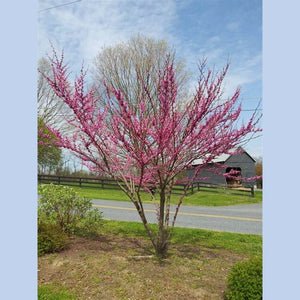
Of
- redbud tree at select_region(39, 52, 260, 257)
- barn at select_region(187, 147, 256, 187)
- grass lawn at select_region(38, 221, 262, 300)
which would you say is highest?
redbud tree at select_region(39, 52, 260, 257)

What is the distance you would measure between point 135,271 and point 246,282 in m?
0.92

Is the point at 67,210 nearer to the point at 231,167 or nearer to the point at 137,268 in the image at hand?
the point at 137,268

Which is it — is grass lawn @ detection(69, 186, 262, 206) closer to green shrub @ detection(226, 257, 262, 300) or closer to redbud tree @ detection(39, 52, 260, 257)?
redbud tree @ detection(39, 52, 260, 257)

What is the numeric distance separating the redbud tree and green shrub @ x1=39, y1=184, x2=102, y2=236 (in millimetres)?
855

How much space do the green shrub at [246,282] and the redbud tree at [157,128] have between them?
0.86m

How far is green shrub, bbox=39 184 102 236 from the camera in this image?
110 inches

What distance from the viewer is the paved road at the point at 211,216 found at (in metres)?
4.04

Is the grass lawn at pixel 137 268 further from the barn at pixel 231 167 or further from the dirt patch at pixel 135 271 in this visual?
the barn at pixel 231 167

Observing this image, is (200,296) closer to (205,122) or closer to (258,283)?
(258,283)

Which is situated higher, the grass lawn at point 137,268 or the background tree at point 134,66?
the background tree at point 134,66

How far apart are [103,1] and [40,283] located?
7.77 ft

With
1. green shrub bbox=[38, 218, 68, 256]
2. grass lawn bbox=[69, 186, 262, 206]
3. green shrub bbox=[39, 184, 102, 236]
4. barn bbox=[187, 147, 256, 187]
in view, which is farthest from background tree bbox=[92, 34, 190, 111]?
grass lawn bbox=[69, 186, 262, 206]

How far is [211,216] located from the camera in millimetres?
4883

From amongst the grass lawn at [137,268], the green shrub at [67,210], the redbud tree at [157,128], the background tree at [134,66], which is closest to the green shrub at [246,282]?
the grass lawn at [137,268]
